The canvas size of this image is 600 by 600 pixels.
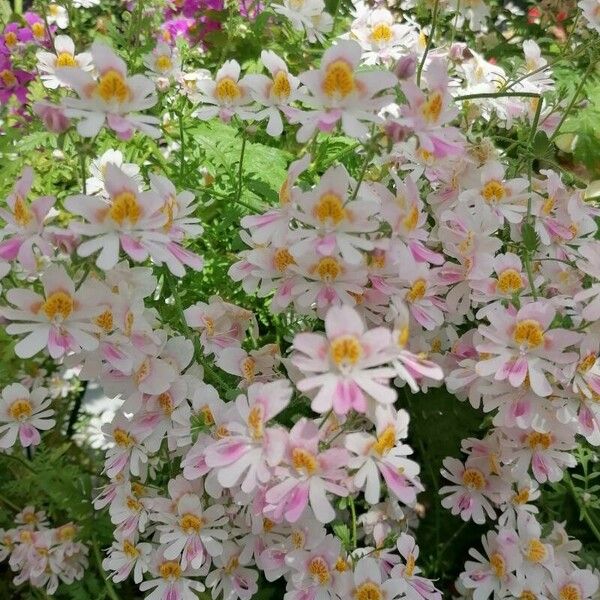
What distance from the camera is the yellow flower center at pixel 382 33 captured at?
1.56m

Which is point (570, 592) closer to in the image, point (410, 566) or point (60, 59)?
point (410, 566)

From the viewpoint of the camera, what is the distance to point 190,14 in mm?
2033

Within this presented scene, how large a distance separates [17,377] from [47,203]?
856mm

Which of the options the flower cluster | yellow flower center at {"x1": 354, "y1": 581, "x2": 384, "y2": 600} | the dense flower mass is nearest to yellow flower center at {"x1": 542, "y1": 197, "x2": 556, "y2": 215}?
the dense flower mass

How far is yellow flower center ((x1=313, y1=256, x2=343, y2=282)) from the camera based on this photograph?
941 millimetres

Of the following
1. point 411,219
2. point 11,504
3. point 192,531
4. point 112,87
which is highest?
point 112,87

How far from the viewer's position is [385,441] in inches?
36.1

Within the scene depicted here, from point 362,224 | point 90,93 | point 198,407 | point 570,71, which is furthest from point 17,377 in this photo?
point 570,71

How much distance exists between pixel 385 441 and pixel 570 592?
487 millimetres

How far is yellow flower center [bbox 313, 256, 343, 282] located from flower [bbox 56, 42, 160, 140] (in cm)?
24

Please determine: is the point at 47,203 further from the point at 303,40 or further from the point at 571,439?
the point at 303,40

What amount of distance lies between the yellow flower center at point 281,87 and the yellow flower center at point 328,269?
0.33 metres

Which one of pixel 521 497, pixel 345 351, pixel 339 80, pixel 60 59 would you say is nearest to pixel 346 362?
pixel 345 351

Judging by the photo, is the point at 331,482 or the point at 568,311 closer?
the point at 331,482
